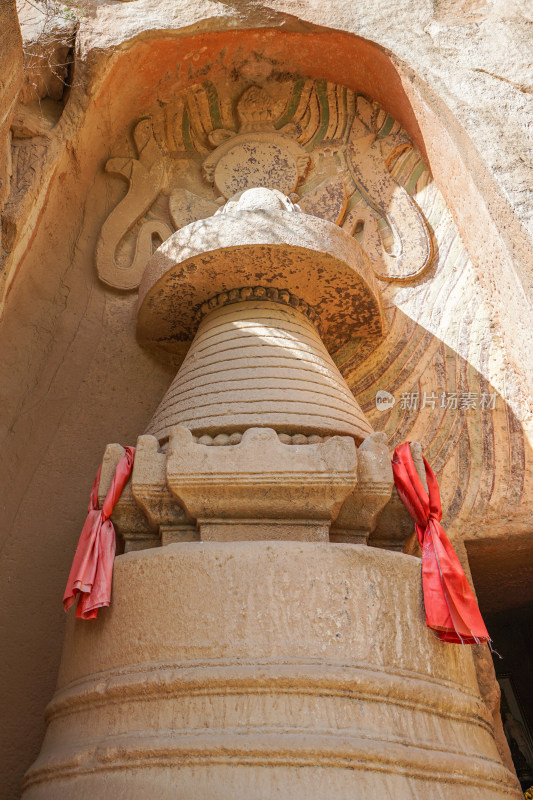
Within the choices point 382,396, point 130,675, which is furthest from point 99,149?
point 130,675

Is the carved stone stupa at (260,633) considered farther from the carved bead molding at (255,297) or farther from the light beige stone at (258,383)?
the carved bead molding at (255,297)

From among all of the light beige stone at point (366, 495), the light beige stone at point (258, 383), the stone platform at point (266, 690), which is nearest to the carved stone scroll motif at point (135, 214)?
the light beige stone at point (258, 383)

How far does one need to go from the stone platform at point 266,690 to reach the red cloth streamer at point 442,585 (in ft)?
A: 0.19

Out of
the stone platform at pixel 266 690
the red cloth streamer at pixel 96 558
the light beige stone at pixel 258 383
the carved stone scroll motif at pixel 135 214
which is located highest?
the carved stone scroll motif at pixel 135 214

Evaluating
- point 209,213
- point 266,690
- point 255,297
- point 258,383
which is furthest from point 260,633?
point 209,213

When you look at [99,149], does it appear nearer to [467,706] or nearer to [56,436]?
[56,436]

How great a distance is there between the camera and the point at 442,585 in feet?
8.48

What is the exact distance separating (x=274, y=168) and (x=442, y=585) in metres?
3.35

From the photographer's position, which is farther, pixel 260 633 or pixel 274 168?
pixel 274 168

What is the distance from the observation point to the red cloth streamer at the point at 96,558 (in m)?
2.61

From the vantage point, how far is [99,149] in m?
4.80

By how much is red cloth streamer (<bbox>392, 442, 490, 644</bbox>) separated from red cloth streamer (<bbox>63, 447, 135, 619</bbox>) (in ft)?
3.97

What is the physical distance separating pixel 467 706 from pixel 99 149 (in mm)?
4100

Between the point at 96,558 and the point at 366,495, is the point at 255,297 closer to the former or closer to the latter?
Result: the point at 366,495
